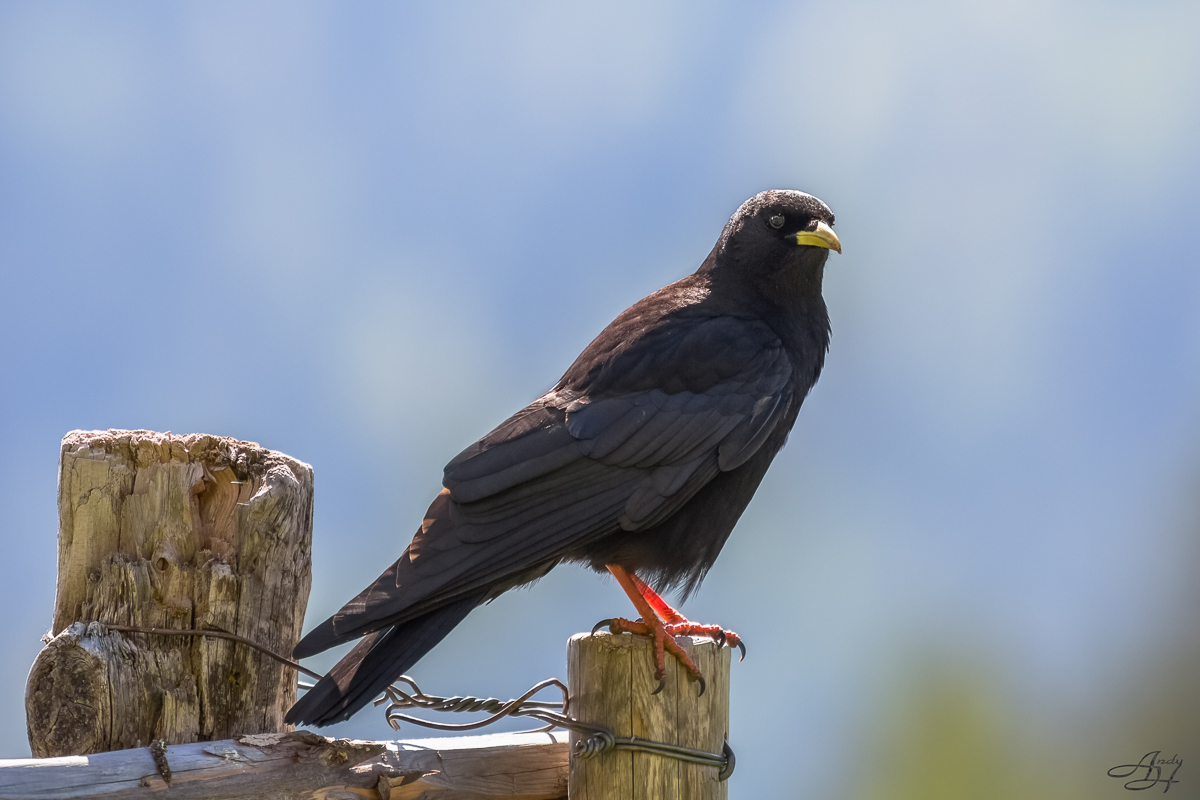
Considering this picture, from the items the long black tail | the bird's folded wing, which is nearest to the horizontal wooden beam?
the long black tail

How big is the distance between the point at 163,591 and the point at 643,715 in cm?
152

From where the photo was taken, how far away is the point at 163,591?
3.17 metres

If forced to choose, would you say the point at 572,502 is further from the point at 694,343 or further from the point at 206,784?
the point at 206,784

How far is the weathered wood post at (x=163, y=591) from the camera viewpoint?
3.04 meters

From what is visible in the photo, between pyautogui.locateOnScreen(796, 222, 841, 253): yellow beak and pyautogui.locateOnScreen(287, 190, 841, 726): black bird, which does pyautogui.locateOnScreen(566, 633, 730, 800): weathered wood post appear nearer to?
pyautogui.locateOnScreen(287, 190, 841, 726): black bird

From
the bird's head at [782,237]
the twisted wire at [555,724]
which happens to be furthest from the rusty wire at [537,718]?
the bird's head at [782,237]

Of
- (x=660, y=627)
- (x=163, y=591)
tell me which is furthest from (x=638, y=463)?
(x=163, y=591)

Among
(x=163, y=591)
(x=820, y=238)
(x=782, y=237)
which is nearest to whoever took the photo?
(x=163, y=591)

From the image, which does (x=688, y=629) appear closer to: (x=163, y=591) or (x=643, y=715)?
(x=643, y=715)

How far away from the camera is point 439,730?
3.48 metres

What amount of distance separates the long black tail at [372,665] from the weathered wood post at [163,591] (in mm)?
240

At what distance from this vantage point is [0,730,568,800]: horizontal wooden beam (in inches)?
107

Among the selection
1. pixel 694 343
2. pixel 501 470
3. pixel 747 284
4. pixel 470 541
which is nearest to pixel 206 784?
pixel 470 541

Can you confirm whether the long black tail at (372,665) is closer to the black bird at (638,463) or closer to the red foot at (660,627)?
the black bird at (638,463)
